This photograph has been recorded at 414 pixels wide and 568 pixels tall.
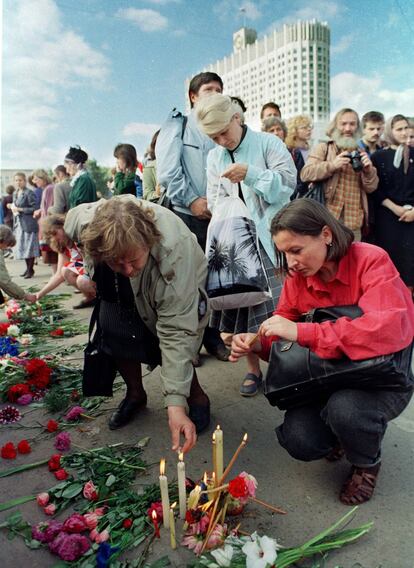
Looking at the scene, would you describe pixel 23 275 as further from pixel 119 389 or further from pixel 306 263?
pixel 306 263

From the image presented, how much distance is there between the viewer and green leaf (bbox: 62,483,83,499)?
205 cm

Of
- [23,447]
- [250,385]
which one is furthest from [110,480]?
[250,385]

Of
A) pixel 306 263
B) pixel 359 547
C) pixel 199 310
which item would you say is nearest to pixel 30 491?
pixel 199 310

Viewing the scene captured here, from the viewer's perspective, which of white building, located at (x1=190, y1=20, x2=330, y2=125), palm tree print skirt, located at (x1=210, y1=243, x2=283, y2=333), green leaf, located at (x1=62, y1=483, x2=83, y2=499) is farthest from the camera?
white building, located at (x1=190, y1=20, x2=330, y2=125)

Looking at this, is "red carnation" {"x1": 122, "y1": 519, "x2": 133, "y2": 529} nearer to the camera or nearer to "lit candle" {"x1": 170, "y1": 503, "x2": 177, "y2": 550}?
"lit candle" {"x1": 170, "y1": 503, "x2": 177, "y2": 550}

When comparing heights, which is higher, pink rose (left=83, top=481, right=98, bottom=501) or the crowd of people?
the crowd of people

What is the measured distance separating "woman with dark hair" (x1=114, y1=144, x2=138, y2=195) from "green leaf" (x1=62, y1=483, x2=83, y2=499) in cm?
425

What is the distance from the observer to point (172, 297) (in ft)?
7.24

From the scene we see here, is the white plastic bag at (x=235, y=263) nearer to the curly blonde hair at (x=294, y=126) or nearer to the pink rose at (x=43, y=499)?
the pink rose at (x=43, y=499)

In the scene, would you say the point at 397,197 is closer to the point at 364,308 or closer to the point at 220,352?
the point at 220,352

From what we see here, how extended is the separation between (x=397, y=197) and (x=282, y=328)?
3.11 metres

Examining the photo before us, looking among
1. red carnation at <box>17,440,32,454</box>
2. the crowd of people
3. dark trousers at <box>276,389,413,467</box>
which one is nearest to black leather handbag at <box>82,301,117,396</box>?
the crowd of people

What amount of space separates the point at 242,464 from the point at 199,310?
0.78 m

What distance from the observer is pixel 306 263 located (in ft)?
6.40
